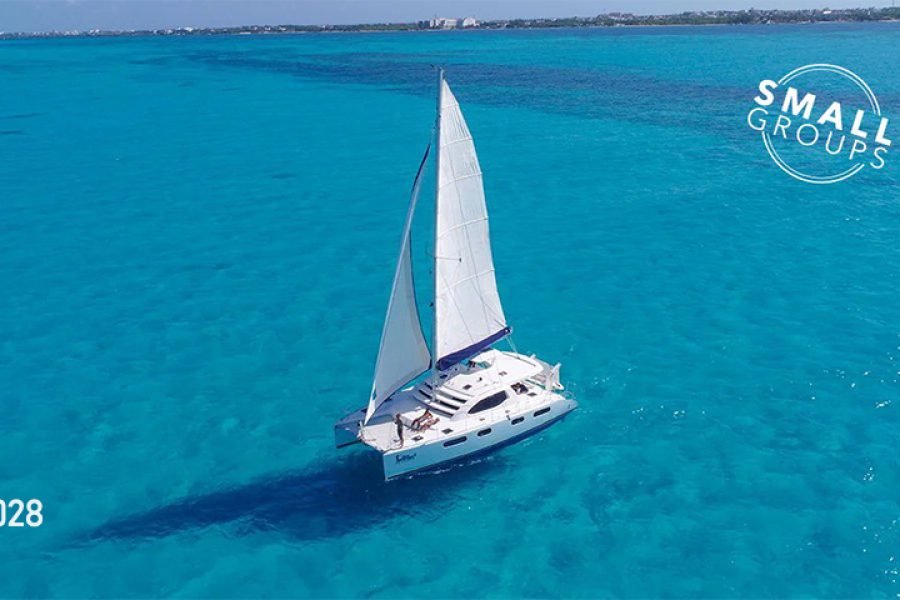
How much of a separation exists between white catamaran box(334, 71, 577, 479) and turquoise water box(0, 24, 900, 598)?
168 cm

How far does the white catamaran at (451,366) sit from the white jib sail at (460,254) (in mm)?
41

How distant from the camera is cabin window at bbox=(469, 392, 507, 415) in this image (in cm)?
3047

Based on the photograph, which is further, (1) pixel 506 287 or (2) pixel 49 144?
(2) pixel 49 144

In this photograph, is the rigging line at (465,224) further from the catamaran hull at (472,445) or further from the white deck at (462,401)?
the catamaran hull at (472,445)

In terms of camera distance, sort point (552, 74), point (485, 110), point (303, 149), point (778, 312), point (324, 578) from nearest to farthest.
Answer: point (324, 578), point (778, 312), point (303, 149), point (485, 110), point (552, 74)

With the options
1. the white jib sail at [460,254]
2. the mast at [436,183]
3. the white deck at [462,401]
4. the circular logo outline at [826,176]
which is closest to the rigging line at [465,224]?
the white jib sail at [460,254]

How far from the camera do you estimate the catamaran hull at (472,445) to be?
1136 inches

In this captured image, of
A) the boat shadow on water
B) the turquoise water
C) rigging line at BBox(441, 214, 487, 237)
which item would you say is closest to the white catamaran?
rigging line at BBox(441, 214, 487, 237)

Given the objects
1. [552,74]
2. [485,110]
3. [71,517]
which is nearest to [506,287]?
[71,517]

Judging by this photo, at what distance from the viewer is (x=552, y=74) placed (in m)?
140

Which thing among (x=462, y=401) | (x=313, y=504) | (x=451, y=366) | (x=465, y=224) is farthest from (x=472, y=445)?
(x=465, y=224)

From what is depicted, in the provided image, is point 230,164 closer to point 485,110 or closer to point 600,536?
point 485,110

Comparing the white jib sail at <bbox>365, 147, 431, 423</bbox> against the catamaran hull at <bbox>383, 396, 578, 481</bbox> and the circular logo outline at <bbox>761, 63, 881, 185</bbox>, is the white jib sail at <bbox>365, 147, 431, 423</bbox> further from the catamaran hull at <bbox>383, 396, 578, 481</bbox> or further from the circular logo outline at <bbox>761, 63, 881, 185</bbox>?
the circular logo outline at <bbox>761, 63, 881, 185</bbox>

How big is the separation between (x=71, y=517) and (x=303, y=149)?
61.6 meters
